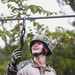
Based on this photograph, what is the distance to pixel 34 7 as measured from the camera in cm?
500

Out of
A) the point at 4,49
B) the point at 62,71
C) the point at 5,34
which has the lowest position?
the point at 62,71

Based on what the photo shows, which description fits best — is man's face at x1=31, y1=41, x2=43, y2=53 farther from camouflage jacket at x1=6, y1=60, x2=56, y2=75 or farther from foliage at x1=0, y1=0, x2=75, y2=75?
foliage at x1=0, y1=0, x2=75, y2=75

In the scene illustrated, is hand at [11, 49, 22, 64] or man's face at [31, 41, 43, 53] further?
man's face at [31, 41, 43, 53]

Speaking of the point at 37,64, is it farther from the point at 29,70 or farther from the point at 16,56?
the point at 16,56

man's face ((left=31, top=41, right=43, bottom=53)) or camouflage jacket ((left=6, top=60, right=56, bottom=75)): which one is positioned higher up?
man's face ((left=31, top=41, right=43, bottom=53))

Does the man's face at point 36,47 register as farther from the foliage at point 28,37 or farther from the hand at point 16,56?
the foliage at point 28,37

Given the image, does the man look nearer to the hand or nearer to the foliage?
the hand

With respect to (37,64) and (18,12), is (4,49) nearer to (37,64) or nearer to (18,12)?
(18,12)

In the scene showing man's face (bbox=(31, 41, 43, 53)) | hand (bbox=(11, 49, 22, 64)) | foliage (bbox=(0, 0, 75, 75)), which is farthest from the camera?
foliage (bbox=(0, 0, 75, 75))

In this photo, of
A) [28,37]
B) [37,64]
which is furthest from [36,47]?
[28,37]

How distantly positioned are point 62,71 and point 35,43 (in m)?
3.29

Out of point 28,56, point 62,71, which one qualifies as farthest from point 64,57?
point 28,56

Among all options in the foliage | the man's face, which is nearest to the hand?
the man's face

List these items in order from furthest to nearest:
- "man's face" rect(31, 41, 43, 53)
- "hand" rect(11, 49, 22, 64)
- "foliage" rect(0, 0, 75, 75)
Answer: "foliage" rect(0, 0, 75, 75)
"man's face" rect(31, 41, 43, 53)
"hand" rect(11, 49, 22, 64)
